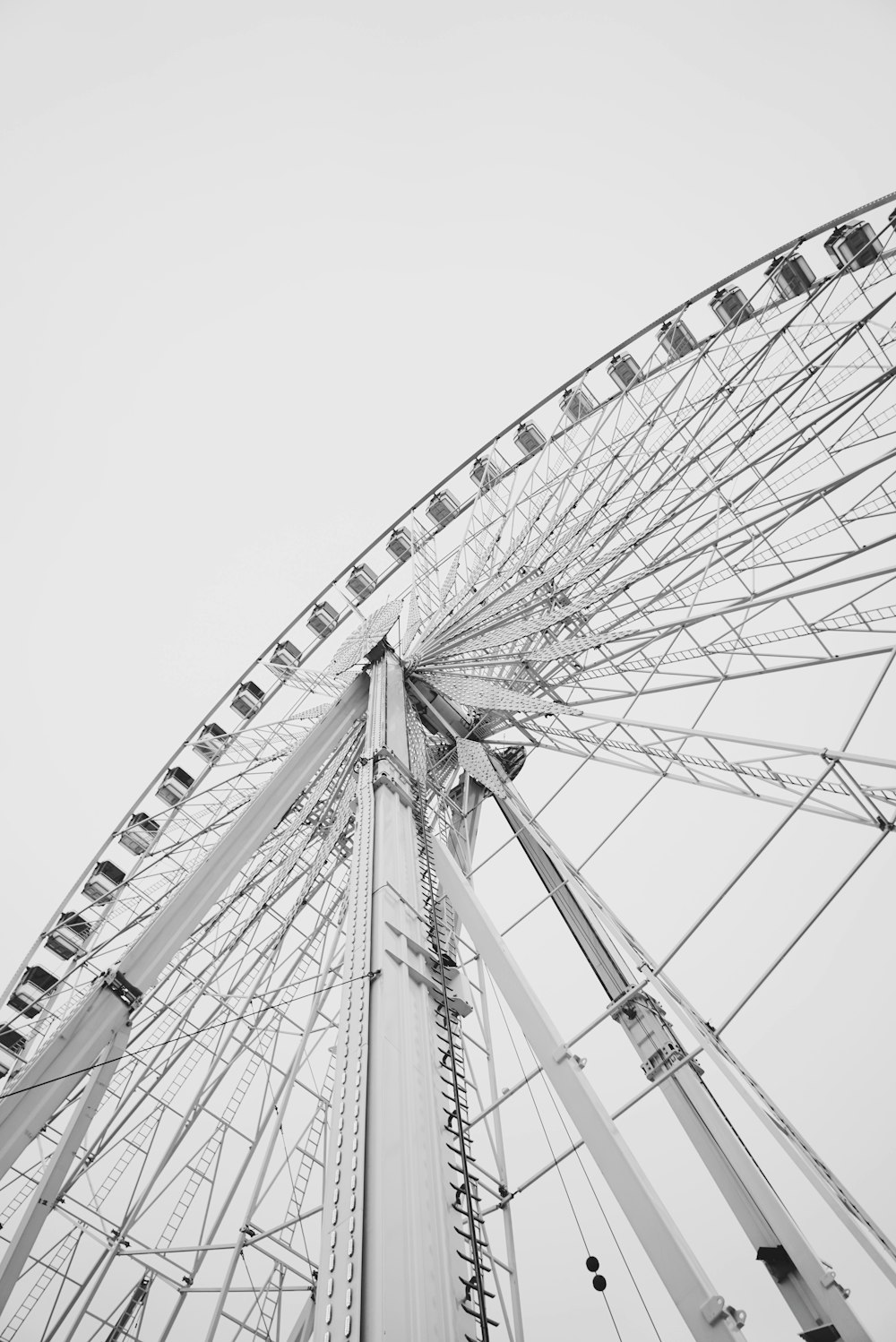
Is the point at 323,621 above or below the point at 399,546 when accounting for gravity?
below

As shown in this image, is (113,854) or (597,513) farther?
(113,854)

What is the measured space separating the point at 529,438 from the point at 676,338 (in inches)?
161

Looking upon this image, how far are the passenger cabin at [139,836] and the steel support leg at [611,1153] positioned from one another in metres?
11.8

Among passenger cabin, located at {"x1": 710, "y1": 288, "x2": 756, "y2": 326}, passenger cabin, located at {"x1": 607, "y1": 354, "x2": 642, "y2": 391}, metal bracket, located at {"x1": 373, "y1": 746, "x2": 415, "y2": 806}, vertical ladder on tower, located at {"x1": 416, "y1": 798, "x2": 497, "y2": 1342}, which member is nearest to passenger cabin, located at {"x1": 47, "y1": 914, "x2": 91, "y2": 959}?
metal bracket, located at {"x1": 373, "y1": 746, "x2": 415, "y2": 806}

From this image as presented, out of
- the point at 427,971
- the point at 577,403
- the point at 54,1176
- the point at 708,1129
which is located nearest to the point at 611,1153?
the point at 427,971

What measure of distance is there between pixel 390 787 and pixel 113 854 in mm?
13238

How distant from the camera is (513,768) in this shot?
45.6ft

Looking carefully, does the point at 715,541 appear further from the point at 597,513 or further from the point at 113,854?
the point at 113,854

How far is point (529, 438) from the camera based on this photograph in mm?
18062

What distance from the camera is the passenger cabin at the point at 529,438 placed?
18016 mm

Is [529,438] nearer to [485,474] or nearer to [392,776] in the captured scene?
[485,474]

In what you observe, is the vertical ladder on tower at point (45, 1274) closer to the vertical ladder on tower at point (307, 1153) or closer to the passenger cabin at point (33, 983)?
the vertical ladder on tower at point (307, 1153)

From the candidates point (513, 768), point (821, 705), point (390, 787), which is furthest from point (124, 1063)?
point (821, 705)

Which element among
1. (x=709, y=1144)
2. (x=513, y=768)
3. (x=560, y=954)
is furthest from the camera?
(x=560, y=954)
